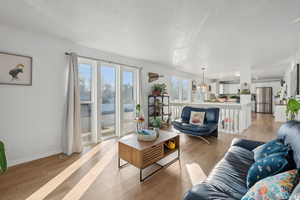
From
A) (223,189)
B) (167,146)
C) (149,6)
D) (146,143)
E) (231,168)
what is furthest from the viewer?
(167,146)

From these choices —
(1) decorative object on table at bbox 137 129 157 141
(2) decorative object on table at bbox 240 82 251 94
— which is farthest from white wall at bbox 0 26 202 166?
(2) decorative object on table at bbox 240 82 251 94

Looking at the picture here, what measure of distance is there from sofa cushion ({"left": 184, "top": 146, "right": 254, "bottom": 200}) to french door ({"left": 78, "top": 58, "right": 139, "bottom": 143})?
2.98 metres

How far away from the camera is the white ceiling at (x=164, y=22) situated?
5.83 feet

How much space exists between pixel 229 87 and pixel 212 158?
30.7 feet

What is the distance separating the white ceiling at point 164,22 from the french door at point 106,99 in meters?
0.69

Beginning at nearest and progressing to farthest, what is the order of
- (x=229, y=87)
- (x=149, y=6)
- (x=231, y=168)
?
(x=231, y=168)
(x=149, y=6)
(x=229, y=87)

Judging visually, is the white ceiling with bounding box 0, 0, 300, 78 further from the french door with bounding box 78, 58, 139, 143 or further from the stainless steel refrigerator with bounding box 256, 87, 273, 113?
the stainless steel refrigerator with bounding box 256, 87, 273, 113

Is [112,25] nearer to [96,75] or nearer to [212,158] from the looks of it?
[96,75]

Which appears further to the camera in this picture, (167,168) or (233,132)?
(233,132)

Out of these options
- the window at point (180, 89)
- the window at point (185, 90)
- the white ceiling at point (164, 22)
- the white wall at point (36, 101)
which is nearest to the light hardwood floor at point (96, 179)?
the white wall at point (36, 101)

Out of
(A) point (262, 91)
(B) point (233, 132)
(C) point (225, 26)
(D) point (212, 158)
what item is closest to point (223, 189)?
(D) point (212, 158)

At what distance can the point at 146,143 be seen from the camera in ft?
7.23

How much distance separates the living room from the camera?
167 cm

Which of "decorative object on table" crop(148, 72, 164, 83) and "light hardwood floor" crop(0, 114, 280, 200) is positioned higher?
"decorative object on table" crop(148, 72, 164, 83)
